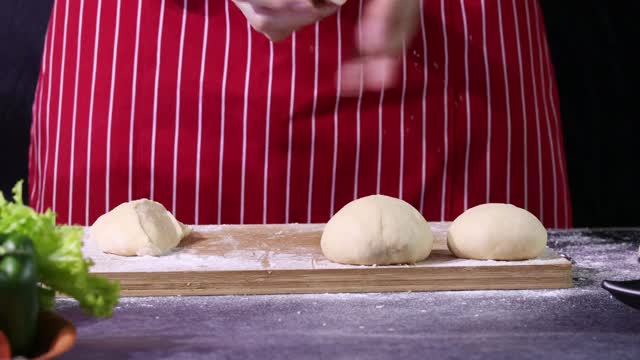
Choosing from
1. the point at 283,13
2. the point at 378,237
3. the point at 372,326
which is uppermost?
the point at 283,13

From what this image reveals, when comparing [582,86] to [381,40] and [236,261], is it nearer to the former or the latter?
[381,40]

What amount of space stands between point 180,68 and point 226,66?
107 mm

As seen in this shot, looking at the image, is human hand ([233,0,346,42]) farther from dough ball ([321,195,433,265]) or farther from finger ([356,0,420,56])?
dough ball ([321,195,433,265])

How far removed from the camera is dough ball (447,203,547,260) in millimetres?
1367

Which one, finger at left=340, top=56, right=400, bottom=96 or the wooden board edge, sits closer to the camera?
the wooden board edge

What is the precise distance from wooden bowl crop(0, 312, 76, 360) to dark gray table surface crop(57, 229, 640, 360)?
0.08 m

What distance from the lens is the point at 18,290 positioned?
2.84 ft

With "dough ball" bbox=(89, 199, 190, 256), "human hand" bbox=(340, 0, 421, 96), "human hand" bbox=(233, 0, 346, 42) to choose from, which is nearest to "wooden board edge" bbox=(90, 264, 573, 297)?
"dough ball" bbox=(89, 199, 190, 256)

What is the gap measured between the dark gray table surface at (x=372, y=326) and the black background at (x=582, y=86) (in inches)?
58.3

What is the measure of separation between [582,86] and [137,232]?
1.78 metres

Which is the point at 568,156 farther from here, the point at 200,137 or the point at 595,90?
the point at 200,137

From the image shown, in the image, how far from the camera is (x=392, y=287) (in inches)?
52.1

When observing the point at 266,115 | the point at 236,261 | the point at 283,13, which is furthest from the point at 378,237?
the point at 266,115

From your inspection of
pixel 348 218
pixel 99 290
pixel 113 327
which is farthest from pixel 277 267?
pixel 99 290
